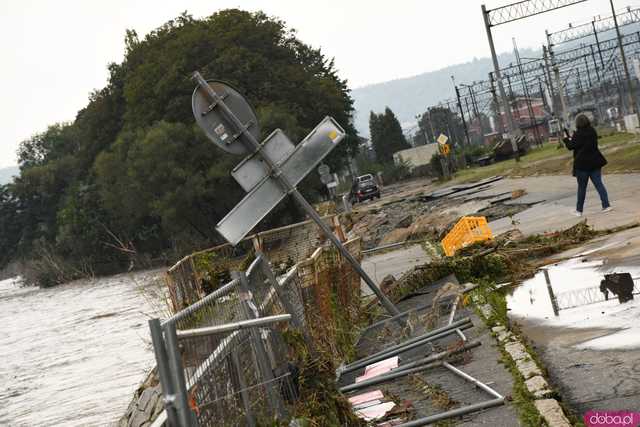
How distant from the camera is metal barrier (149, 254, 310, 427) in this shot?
4809 millimetres

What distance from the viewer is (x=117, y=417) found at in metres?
17.9

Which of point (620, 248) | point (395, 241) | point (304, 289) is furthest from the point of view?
point (395, 241)

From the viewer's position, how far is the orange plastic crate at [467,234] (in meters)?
17.1

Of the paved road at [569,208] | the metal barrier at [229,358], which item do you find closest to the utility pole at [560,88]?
the paved road at [569,208]

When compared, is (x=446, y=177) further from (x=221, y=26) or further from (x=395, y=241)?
(x=395, y=241)

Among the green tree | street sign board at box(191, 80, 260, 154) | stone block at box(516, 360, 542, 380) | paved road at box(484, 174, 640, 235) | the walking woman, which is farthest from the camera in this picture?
the green tree

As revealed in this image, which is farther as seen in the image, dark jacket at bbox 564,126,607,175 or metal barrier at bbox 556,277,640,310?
dark jacket at bbox 564,126,607,175

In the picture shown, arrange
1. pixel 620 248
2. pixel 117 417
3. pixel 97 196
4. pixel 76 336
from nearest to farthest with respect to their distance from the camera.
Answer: pixel 620 248
pixel 117 417
pixel 76 336
pixel 97 196

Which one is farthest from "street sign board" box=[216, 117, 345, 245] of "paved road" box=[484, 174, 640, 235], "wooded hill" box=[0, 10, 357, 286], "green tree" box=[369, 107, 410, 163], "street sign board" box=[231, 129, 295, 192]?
"green tree" box=[369, 107, 410, 163]

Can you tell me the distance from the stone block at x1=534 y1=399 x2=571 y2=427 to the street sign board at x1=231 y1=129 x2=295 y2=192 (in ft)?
14.3

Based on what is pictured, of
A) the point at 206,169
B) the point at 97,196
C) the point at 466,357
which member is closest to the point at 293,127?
the point at 206,169

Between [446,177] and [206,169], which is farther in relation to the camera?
[446,177]

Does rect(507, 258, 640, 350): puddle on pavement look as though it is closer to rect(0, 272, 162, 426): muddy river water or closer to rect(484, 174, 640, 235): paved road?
rect(484, 174, 640, 235): paved road

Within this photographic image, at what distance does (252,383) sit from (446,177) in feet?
211
